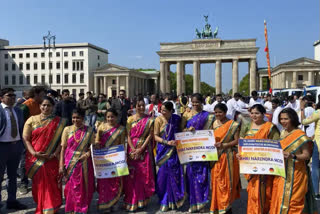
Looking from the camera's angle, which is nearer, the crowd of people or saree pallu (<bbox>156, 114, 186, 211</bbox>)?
the crowd of people

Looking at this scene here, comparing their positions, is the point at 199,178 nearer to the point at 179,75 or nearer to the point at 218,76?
the point at 218,76

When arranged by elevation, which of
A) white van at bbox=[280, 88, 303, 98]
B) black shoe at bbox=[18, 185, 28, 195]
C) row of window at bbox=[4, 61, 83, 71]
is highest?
row of window at bbox=[4, 61, 83, 71]

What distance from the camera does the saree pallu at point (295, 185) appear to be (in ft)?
13.6

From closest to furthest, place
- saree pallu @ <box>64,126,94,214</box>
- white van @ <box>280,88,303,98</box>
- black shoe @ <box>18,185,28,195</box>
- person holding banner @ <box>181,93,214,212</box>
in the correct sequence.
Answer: saree pallu @ <box>64,126,94,214</box> < person holding banner @ <box>181,93,214,212</box> < black shoe @ <box>18,185,28,195</box> < white van @ <box>280,88,303,98</box>

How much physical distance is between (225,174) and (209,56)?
58985 mm

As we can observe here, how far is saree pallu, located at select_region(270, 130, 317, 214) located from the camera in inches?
163

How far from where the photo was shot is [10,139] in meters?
5.59

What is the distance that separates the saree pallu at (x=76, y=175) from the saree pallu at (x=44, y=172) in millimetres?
249

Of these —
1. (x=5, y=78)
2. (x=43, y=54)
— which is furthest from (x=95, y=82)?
(x=5, y=78)

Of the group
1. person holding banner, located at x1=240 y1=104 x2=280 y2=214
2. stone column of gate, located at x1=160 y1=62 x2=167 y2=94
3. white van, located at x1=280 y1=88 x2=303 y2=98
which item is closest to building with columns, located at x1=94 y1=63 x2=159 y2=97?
stone column of gate, located at x1=160 y1=62 x2=167 y2=94

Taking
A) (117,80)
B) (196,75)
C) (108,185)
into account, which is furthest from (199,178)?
(117,80)

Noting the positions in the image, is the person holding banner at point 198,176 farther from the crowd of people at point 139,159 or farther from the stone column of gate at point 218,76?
the stone column of gate at point 218,76

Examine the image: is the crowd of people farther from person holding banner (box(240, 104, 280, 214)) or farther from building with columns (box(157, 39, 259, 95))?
building with columns (box(157, 39, 259, 95))

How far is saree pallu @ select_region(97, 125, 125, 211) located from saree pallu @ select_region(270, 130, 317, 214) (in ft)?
8.44
